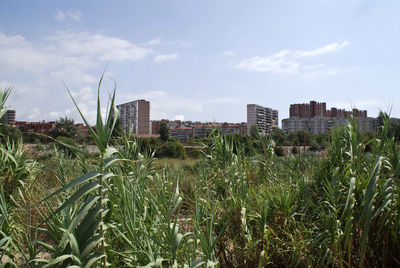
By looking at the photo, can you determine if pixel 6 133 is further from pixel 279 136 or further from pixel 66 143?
pixel 66 143

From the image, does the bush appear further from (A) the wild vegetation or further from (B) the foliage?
(B) the foliage

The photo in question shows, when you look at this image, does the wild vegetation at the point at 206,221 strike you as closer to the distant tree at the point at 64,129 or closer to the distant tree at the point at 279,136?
the distant tree at the point at 279,136

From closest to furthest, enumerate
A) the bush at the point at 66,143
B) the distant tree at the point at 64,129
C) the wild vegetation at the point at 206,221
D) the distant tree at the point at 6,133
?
the bush at the point at 66,143 → the wild vegetation at the point at 206,221 → the distant tree at the point at 6,133 → the distant tree at the point at 64,129

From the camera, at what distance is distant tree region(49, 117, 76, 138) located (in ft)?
99.6

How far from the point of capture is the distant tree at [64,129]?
99.6 ft

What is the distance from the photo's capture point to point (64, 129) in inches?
1216

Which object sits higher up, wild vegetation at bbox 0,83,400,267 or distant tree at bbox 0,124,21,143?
distant tree at bbox 0,124,21,143

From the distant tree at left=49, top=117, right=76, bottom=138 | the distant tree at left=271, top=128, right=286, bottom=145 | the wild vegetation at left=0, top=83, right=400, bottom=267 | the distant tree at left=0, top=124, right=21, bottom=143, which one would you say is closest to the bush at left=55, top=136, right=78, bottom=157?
the wild vegetation at left=0, top=83, right=400, bottom=267

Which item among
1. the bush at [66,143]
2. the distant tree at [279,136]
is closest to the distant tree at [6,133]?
the bush at [66,143]

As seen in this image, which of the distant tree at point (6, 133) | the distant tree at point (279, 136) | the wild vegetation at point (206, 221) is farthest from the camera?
the distant tree at point (279, 136)

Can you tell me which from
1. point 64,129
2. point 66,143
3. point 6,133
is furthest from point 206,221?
point 64,129

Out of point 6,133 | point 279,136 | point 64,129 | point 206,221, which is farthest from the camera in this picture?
point 64,129

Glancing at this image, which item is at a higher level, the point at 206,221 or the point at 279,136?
the point at 279,136

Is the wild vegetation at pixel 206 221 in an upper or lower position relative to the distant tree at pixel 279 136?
lower
